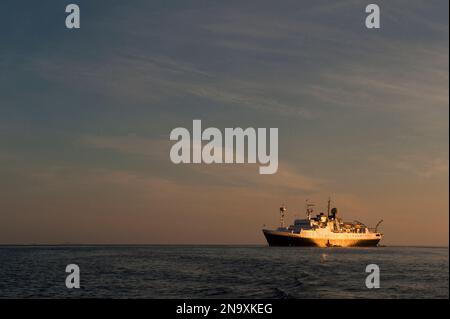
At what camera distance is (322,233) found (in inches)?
6604

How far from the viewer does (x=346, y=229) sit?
18288 cm

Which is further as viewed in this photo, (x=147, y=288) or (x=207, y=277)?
(x=207, y=277)

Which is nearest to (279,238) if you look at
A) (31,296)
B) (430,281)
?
(430,281)

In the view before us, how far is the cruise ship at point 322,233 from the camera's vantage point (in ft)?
538

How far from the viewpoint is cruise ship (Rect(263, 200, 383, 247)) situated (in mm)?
164000

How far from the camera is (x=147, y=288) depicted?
143ft
